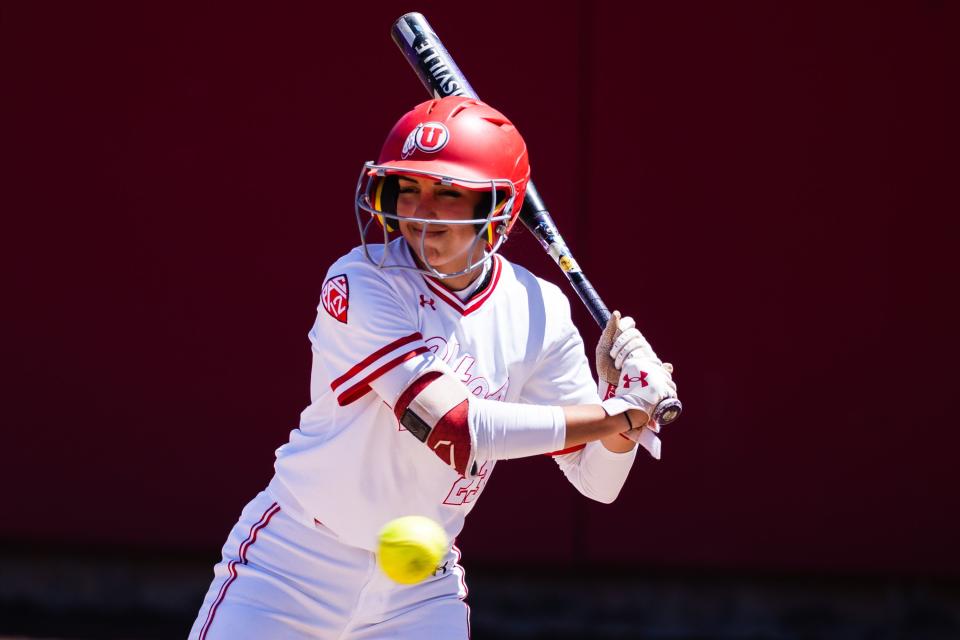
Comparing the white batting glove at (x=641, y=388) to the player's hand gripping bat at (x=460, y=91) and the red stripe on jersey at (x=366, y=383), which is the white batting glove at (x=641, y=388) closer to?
the player's hand gripping bat at (x=460, y=91)

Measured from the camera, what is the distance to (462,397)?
2578mm

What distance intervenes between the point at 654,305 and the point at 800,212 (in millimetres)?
644

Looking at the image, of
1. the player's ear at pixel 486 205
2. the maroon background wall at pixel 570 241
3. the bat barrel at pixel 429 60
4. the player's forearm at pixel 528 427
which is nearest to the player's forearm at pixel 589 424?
the player's forearm at pixel 528 427

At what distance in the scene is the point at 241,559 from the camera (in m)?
2.69

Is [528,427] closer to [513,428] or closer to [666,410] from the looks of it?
[513,428]

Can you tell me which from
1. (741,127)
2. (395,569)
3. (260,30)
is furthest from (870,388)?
(395,569)

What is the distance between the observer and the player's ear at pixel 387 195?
2779 mm

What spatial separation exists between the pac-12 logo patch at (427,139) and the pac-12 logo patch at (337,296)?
287 millimetres

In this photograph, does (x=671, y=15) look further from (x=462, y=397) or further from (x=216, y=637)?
(x=216, y=637)

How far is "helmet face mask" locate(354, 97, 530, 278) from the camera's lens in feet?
8.70

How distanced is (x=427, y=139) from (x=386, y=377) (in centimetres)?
50

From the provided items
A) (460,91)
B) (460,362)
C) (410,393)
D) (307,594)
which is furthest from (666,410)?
(460,91)

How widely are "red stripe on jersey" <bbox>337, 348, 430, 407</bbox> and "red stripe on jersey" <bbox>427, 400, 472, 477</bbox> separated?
5.4 inches

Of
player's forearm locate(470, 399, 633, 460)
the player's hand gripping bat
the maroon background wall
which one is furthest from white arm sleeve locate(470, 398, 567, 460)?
the maroon background wall
